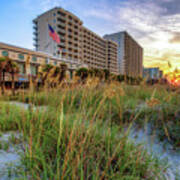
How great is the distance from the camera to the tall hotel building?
3934cm

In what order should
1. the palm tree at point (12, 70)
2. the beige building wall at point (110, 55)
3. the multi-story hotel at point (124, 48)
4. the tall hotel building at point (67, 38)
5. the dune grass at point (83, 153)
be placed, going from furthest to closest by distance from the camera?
1. the multi-story hotel at point (124, 48)
2. the beige building wall at point (110, 55)
3. the tall hotel building at point (67, 38)
4. the palm tree at point (12, 70)
5. the dune grass at point (83, 153)

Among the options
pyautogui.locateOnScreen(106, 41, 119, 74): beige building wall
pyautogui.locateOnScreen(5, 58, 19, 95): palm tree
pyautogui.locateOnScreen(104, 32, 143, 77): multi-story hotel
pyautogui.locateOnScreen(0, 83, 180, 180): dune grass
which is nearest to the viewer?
pyautogui.locateOnScreen(0, 83, 180, 180): dune grass

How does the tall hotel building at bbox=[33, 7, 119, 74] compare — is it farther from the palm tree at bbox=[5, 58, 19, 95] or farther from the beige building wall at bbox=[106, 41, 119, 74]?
the palm tree at bbox=[5, 58, 19, 95]

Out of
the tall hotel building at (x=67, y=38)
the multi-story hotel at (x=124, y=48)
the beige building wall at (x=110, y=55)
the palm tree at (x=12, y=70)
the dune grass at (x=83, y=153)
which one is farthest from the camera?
the multi-story hotel at (x=124, y=48)

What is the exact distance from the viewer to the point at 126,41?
284 feet

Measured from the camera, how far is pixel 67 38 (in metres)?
42.7

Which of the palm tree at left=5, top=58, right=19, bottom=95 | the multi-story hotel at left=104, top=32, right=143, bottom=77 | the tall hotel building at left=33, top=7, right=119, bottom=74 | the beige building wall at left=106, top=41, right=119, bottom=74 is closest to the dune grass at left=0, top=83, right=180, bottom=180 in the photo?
the palm tree at left=5, top=58, right=19, bottom=95

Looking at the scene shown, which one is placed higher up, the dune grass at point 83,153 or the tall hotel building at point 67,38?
the tall hotel building at point 67,38

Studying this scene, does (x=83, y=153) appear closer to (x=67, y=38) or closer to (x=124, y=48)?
(x=67, y=38)

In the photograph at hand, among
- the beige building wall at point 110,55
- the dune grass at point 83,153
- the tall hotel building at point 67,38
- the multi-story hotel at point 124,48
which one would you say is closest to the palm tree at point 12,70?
the dune grass at point 83,153

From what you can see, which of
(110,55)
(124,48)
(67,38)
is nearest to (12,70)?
(67,38)

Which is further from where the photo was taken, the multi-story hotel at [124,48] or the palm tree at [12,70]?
the multi-story hotel at [124,48]

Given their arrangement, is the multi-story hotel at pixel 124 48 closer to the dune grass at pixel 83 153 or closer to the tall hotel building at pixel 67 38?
the tall hotel building at pixel 67 38

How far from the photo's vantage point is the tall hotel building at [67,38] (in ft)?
129
